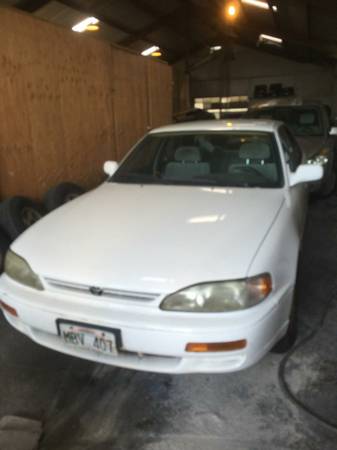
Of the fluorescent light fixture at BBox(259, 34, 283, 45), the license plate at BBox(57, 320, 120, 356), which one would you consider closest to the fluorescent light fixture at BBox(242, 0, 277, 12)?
the fluorescent light fixture at BBox(259, 34, 283, 45)

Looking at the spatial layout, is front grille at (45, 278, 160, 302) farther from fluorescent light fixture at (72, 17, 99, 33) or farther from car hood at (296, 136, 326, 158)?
fluorescent light fixture at (72, 17, 99, 33)

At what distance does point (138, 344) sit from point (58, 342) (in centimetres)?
49

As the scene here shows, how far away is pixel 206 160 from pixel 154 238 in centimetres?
131

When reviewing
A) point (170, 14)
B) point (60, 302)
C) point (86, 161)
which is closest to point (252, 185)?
point (60, 302)

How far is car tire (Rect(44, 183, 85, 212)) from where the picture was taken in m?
4.42

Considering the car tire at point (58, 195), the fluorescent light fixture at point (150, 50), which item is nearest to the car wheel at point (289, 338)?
the car tire at point (58, 195)

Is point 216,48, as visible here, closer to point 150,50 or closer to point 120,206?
point 150,50

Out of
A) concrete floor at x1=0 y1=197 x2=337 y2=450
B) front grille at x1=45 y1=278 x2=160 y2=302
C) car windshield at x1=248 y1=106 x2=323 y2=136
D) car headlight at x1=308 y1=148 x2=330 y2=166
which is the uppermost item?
car windshield at x1=248 y1=106 x2=323 y2=136

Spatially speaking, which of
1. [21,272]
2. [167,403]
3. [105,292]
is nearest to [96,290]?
[105,292]

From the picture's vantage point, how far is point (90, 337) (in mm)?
1895

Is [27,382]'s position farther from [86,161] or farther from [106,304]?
[86,161]

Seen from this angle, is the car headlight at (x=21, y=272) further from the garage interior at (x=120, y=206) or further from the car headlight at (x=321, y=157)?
the car headlight at (x=321, y=157)

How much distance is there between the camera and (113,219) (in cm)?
244

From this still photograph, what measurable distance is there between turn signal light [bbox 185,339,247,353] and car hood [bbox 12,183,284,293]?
0.27 m
